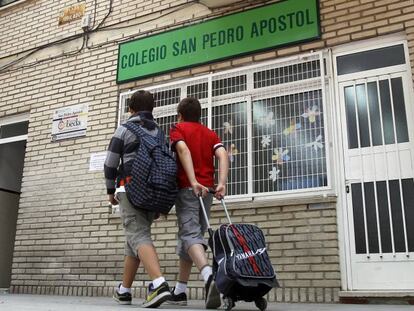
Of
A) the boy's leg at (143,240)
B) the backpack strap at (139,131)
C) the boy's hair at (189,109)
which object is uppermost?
the boy's hair at (189,109)

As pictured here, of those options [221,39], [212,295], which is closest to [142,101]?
[212,295]

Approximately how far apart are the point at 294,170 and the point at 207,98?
58.1 inches

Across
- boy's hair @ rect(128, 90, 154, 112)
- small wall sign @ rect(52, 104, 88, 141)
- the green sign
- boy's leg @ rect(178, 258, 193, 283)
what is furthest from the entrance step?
small wall sign @ rect(52, 104, 88, 141)

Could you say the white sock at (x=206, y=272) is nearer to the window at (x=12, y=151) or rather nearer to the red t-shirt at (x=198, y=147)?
the red t-shirt at (x=198, y=147)

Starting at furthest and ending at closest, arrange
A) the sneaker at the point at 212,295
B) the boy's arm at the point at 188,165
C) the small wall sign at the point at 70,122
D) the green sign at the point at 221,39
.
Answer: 1. the small wall sign at the point at 70,122
2. the green sign at the point at 221,39
3. the boy's arm at the point at 188,165
4. the sneaker at the point at 212,295

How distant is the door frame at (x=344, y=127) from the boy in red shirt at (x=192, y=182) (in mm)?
1660

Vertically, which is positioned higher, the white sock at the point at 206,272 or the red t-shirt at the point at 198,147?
the red t-shirt at the point at 198,147

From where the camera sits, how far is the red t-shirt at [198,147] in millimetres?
3709

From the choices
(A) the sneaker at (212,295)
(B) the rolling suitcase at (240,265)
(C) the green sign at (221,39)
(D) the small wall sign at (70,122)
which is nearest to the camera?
(B) the rolling suitcase at (240,265)

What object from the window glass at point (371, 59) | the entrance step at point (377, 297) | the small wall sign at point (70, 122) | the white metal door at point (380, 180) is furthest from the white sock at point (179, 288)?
the small wall sign at point (70, 122)

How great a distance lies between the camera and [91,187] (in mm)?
6367

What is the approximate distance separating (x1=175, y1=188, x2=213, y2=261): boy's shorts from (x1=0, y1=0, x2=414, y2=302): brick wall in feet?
5.04

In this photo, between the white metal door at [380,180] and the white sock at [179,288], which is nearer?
the white sock at [179,288]

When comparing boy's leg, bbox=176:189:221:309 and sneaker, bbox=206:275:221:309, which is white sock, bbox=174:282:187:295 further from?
sneaker, bbox=206:275:221:309
